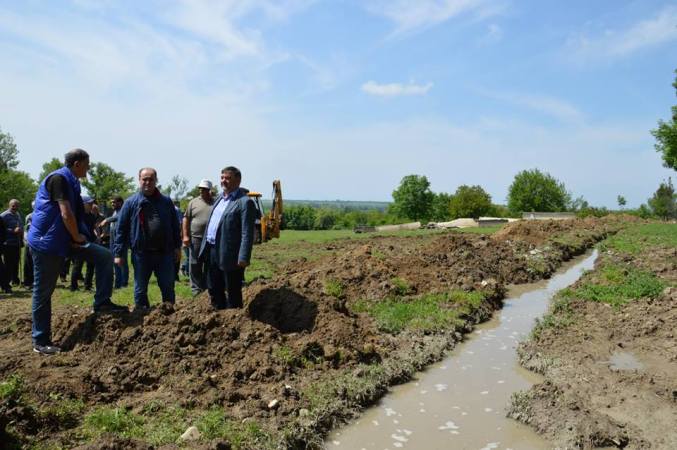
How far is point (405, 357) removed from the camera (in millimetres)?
6516

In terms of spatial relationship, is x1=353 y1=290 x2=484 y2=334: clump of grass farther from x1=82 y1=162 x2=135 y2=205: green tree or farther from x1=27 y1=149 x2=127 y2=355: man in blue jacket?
x1=82 y1=162 x2=135 y2=205: green tree

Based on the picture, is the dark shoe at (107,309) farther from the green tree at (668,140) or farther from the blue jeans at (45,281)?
the green tree at (668,140)

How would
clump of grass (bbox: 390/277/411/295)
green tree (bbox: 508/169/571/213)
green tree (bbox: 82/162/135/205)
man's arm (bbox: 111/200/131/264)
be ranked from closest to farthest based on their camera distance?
man's arm (bbox: 111/200/131/264) → clump of grass (bbox: 390/277/411/295) → green tree (bbox: 82/162/135/205) → green tree (bbox: 508/169/571/213)

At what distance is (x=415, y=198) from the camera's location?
8294 centimetres

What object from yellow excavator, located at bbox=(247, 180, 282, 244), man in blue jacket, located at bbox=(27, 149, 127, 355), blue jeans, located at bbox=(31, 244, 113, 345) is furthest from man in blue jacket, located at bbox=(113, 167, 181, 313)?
yellow excavator, located at bbox=(247, 180, 282, 244)

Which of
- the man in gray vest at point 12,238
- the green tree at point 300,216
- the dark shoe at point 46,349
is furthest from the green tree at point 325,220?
the dark shoe at point 46,349

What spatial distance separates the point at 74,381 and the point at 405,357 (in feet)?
11.8

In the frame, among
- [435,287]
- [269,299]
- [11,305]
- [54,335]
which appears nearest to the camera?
[54,335]

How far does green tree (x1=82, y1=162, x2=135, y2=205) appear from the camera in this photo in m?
74.1

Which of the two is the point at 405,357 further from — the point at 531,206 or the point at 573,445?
the point at 531,206

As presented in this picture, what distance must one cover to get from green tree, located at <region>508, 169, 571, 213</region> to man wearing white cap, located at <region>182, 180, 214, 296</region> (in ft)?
288

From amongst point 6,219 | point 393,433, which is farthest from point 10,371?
point 6,219

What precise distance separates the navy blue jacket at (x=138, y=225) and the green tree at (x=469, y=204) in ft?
232

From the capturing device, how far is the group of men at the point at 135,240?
18.0ft
